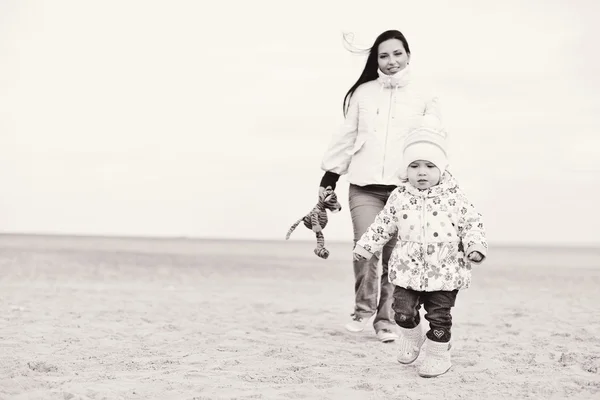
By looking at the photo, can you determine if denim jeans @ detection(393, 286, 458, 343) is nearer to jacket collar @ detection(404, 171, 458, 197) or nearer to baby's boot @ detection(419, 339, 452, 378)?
baby's boot @ detection(419, 339, 452, 378)

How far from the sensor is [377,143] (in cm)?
517

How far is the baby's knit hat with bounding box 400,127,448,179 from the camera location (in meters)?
4.15

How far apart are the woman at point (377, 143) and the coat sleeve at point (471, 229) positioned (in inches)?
36.1

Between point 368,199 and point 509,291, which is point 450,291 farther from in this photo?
point 509,291

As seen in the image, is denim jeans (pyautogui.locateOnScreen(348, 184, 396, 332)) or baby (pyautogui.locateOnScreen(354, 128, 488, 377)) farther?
denim jeans (pyautogui.locateOnScreen(348, 184, 396, 332))

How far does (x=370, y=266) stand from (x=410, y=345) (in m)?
1.01

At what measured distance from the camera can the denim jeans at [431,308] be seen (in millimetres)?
4117

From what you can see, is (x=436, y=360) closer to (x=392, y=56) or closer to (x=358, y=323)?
(x=358, y=323)

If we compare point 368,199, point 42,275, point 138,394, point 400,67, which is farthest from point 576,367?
point 42,275

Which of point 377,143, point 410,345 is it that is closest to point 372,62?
point 377,143

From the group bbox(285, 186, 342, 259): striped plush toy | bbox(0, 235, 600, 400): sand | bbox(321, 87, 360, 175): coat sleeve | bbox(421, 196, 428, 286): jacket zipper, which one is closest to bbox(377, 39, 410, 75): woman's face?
bbox(321, 87, 360, 175): coat sleeve

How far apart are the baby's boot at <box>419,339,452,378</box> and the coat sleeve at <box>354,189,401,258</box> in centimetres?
66

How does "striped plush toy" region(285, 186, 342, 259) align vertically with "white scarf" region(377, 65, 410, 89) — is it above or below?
below

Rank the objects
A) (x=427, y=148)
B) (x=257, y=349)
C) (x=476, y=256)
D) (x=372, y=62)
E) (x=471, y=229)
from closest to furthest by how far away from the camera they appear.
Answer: (x=476, y=256) → (x=471, y=229) → (x=427, y=148) → (x=257, y=349) → (x=372, y=62)
